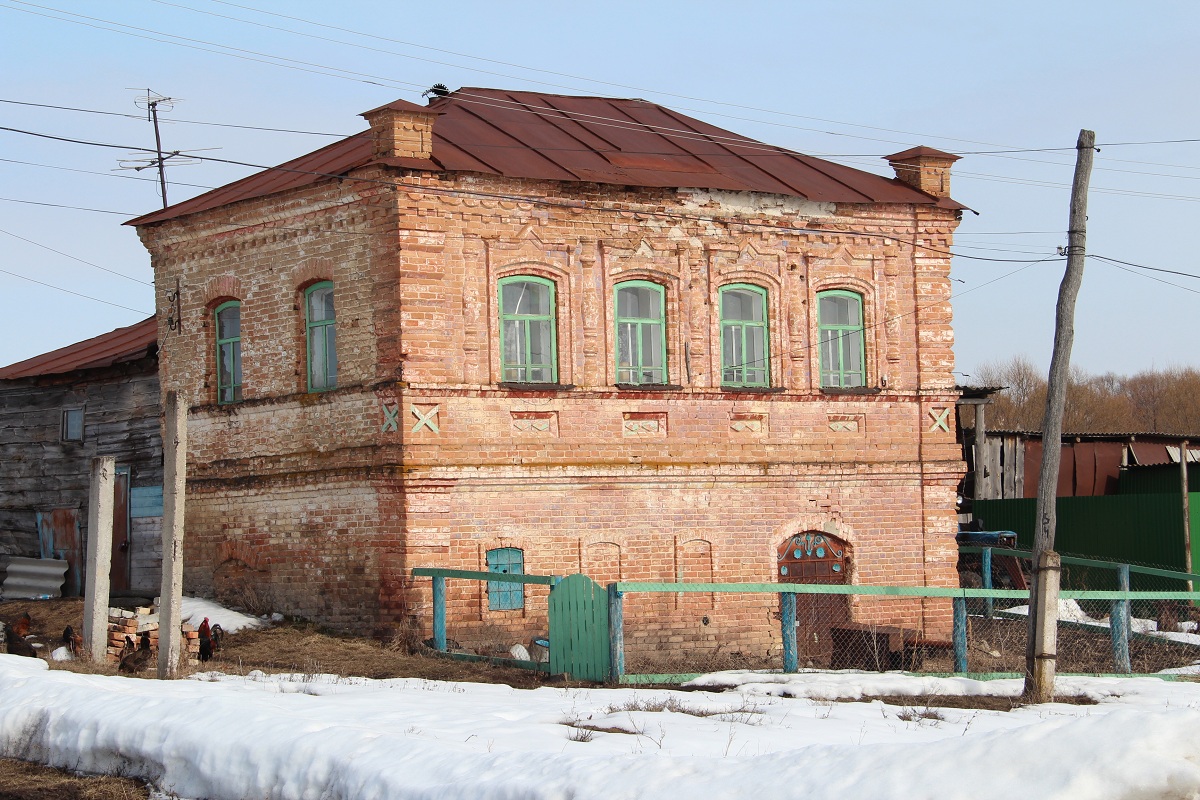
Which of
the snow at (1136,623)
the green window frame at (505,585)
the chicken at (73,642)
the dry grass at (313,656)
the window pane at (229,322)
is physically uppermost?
the window pane at (229,322)

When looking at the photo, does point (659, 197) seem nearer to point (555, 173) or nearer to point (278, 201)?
point (555, 173)

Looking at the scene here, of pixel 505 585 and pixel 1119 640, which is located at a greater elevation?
Answer: pixel 505 585

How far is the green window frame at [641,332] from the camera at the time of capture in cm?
1780

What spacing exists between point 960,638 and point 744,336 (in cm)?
581

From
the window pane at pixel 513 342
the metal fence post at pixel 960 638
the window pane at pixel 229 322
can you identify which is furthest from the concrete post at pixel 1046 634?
the window pane at pixel 229 322

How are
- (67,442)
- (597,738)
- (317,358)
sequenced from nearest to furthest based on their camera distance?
(597,738) → (317,358) → (67,442)

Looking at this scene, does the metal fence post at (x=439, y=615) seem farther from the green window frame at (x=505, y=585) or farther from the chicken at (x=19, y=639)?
the chicken at (x=19, y=639)

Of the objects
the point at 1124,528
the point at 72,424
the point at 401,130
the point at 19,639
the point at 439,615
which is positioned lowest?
the point at 19,639

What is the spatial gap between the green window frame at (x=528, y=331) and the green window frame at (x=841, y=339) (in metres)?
3.86

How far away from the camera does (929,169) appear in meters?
19.5

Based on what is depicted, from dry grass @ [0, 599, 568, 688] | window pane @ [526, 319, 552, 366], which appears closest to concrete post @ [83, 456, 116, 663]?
dry grass @ [0, 599, 568, 688]

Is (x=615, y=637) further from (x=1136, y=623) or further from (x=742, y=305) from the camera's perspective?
(x=1136, y=623)

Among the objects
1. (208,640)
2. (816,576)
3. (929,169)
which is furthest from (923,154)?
(208,640)

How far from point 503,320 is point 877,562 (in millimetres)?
6097
